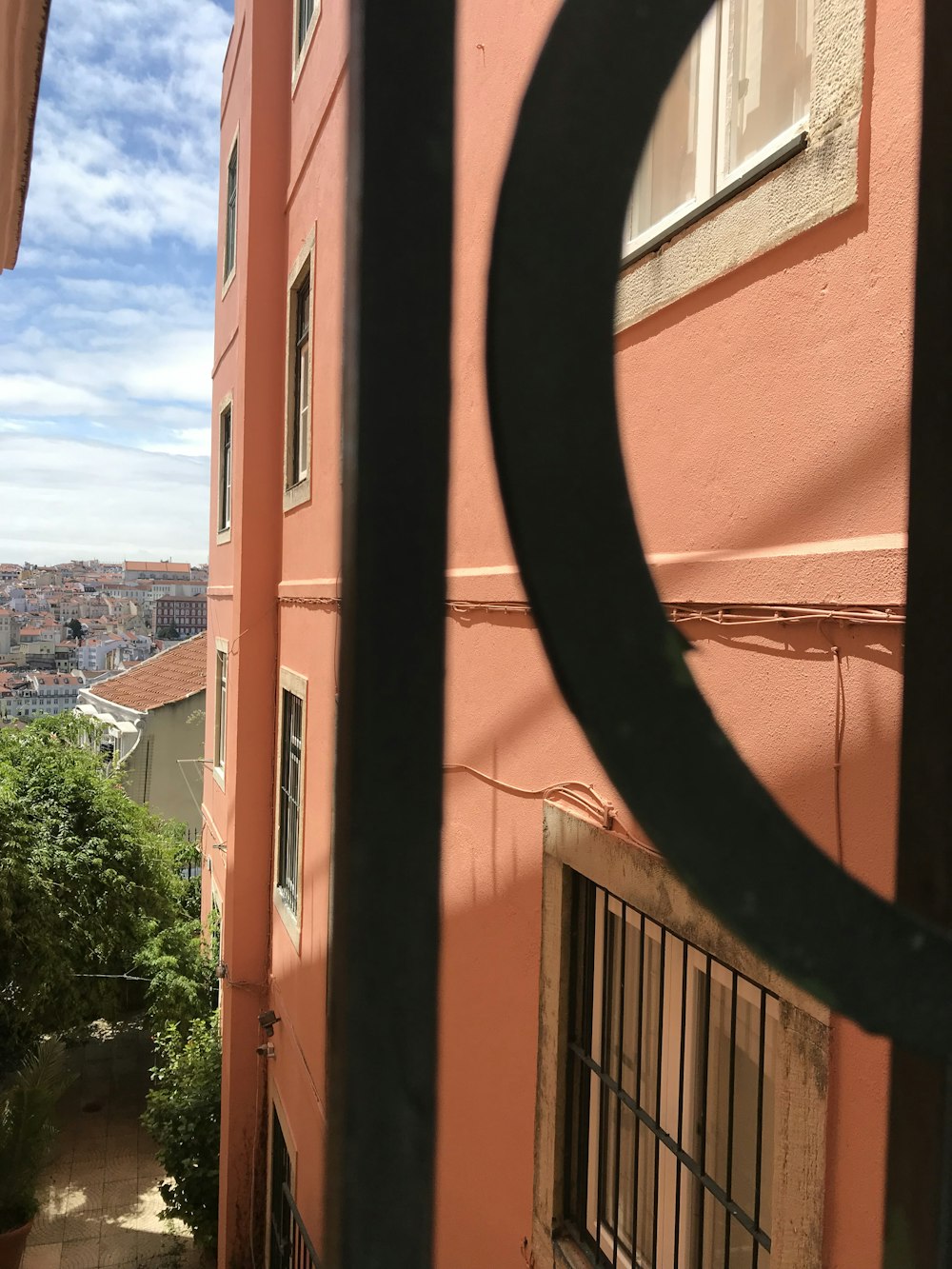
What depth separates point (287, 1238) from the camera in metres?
7.80

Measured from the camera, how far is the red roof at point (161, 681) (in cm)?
2267

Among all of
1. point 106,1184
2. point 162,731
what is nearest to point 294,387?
point 106,1184

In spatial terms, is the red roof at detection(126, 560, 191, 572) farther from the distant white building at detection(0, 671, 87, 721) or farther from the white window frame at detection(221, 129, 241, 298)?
the white window frame at detection(221, 129, 241, 298)

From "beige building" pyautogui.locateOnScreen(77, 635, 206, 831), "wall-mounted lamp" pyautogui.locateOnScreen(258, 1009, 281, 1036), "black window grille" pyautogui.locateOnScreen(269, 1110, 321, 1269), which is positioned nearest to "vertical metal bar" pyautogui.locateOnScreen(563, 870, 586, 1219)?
"black window grille" pyautogui.locateOnScreen(269, 1110, 321, 1269)

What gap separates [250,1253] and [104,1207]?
10.2ft

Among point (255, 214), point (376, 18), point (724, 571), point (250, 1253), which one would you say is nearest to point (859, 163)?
point (724, 571)

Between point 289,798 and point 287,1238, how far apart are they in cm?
341

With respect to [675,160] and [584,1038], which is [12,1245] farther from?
[675,160]

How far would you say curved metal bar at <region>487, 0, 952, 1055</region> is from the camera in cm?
45

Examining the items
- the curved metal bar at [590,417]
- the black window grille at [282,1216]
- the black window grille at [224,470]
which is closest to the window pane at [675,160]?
the curved metal bar at [590,417]

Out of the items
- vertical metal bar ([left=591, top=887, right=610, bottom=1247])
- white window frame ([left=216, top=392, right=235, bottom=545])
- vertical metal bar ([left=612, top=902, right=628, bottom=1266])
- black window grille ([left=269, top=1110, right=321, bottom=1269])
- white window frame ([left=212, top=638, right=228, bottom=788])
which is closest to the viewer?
vertical metal bar ([left=612, top=902, right=628, bottom=1266])

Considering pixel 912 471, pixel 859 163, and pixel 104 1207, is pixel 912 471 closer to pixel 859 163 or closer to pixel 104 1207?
pixel 859 163

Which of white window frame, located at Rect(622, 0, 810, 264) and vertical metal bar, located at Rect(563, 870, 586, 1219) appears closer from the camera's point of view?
white window frame, located at Rect(622, 0, 810, 264)

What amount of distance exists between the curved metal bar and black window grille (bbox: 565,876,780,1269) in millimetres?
2568
